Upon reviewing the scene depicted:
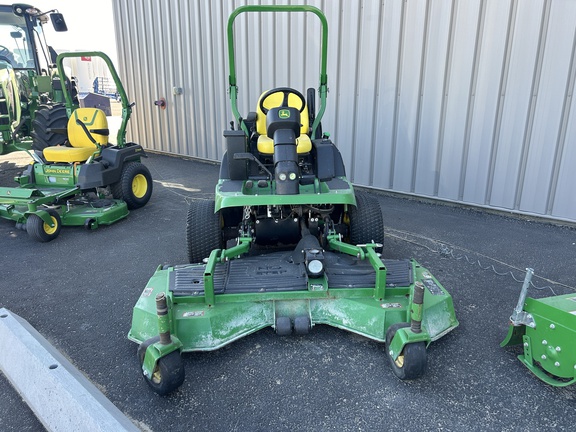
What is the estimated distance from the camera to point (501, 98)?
503 cm

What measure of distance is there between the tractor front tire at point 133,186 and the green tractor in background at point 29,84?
6.75ft

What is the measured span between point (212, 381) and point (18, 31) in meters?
7.69

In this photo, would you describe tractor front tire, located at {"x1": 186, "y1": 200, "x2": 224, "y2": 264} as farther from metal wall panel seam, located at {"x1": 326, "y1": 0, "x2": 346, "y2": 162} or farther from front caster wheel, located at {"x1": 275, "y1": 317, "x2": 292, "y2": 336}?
metal wall panel seam, located at {"x1": 326, "y1": 0, "x2": 346, "y2": 162}

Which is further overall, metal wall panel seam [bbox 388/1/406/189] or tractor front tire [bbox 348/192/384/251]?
metal wall panel seam [bbox 388/1/406/189]

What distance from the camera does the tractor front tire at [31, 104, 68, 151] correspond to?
22.5ft

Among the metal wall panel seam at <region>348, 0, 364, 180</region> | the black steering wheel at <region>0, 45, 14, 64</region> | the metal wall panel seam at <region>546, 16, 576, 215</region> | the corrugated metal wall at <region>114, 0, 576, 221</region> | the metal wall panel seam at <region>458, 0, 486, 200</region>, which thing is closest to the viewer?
the metal wall panel seam at <region>546, 16, 576, 215</region>

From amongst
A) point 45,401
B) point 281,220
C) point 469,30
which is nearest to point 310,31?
point 469,30

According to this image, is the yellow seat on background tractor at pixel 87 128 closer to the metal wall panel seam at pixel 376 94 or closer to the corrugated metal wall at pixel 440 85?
the corrugated metal wall at pixel 440 85

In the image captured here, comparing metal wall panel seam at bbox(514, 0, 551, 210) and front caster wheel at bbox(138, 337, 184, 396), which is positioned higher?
metal wall panel seam at bbox(514, 0, 551, 210)

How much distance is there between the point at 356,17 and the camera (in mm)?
5805

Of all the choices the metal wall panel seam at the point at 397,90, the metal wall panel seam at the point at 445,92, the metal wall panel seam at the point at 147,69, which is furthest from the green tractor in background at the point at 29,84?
the metal wall panel seam at the point at 445,92

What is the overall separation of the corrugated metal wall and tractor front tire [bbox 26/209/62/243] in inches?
149

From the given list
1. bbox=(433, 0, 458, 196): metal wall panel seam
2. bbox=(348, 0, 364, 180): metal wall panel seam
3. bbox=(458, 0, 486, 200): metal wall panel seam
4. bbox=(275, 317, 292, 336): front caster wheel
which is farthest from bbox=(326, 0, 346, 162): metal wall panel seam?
bbox=(275, 317, 292, 336): front caster wheel

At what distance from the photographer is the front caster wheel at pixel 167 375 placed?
2217mm
